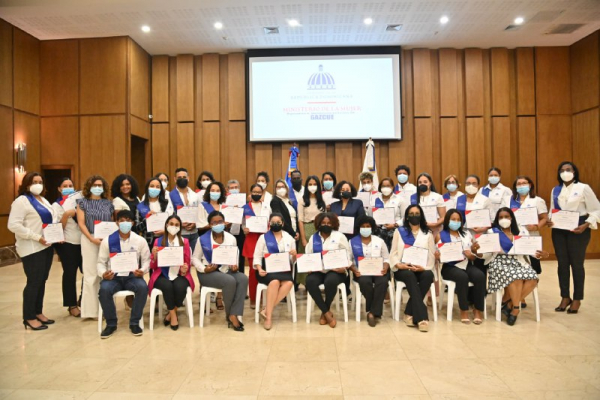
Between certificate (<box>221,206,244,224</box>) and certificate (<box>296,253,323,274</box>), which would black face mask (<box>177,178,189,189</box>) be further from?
certificate (<box>296,253,323,274</box>)

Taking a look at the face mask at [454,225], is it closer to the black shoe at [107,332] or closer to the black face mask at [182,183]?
the black face mask at [182,183]

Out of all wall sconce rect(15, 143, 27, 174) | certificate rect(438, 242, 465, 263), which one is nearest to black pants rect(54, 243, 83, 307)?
certificate rect(438, 242, 465, 263)

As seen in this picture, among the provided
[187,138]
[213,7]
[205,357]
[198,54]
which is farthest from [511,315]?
[198,54]

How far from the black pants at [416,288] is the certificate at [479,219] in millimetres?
867

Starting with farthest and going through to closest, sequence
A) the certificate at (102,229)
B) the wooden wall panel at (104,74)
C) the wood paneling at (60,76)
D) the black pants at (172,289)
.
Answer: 1. the wood paneling at (60,76)
2. the wooden wall panel at (104,74)
3. the certificate at (102,229)
4. the black pants at (172,289)

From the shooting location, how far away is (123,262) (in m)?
3.90

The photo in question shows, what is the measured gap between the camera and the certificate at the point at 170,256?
155 inches

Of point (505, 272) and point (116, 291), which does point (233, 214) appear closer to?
point (116, 291)

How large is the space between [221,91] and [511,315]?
747 cm

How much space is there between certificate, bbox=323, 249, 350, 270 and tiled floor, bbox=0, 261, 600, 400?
593 millimetres

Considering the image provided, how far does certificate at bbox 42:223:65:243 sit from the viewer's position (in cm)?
399

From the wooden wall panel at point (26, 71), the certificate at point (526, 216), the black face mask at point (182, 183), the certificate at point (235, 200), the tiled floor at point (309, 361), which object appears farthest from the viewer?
the wooden wall panel at point (26, 71)

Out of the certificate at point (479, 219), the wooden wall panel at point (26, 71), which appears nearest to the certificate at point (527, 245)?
the certificate at point (479, 219)

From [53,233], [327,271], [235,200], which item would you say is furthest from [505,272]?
[53,233]
